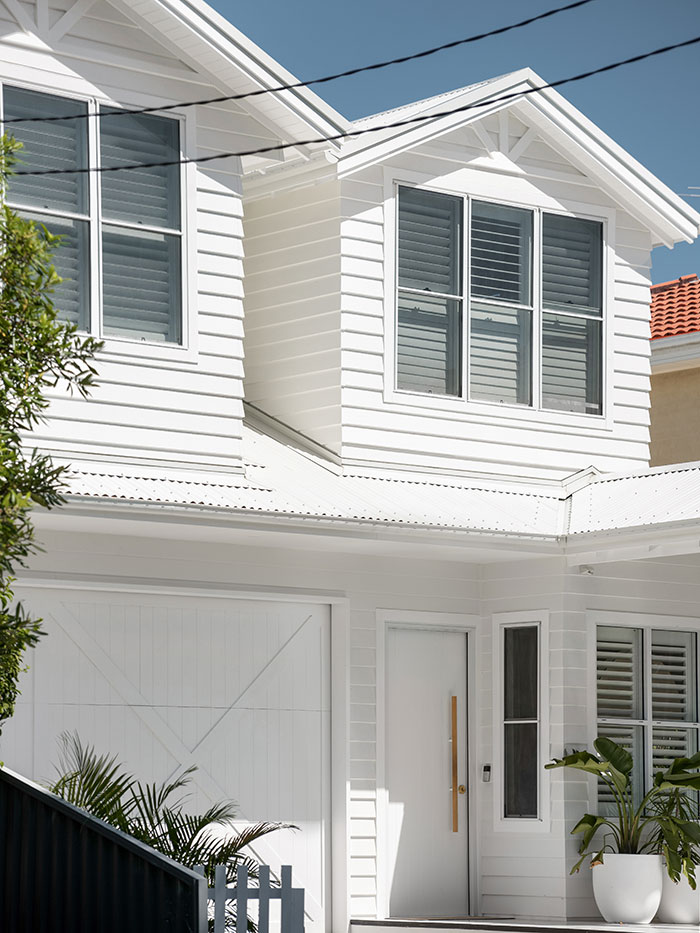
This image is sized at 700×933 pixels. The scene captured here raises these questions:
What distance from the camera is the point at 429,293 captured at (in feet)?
45.4

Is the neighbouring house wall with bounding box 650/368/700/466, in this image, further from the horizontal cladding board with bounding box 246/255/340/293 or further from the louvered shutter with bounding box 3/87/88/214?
the louvered shutter with bounding box 3/87/88/214

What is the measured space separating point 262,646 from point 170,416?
1.91 metres

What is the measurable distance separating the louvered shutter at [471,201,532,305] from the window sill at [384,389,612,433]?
38.1 inches

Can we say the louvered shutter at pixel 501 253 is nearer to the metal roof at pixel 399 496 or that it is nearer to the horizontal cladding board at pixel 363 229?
the horizontal cladding board at pixel 363 229

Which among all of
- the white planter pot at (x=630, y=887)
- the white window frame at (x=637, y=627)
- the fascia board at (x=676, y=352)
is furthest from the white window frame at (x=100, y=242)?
the fascia board at (x=676, y=352)

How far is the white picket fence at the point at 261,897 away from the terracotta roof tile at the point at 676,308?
1256 centimetres

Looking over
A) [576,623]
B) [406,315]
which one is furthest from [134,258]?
[576,623]

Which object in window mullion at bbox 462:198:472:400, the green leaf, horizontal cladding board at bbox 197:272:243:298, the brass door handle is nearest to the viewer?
horizontal cladding board at bbox 197:272:243:298

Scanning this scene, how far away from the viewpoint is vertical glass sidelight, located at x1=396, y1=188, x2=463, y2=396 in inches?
541

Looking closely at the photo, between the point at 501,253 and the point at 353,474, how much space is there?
2.58m

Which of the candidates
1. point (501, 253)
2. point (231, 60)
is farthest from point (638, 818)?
point (231, 60)

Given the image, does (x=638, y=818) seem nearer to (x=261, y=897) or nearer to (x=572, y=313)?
(x=572, y=313)

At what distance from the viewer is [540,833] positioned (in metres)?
12.9

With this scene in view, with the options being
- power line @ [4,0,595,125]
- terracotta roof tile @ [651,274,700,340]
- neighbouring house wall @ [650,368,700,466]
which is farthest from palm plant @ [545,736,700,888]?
terracotta roof tile @ [651,274,700,340]
